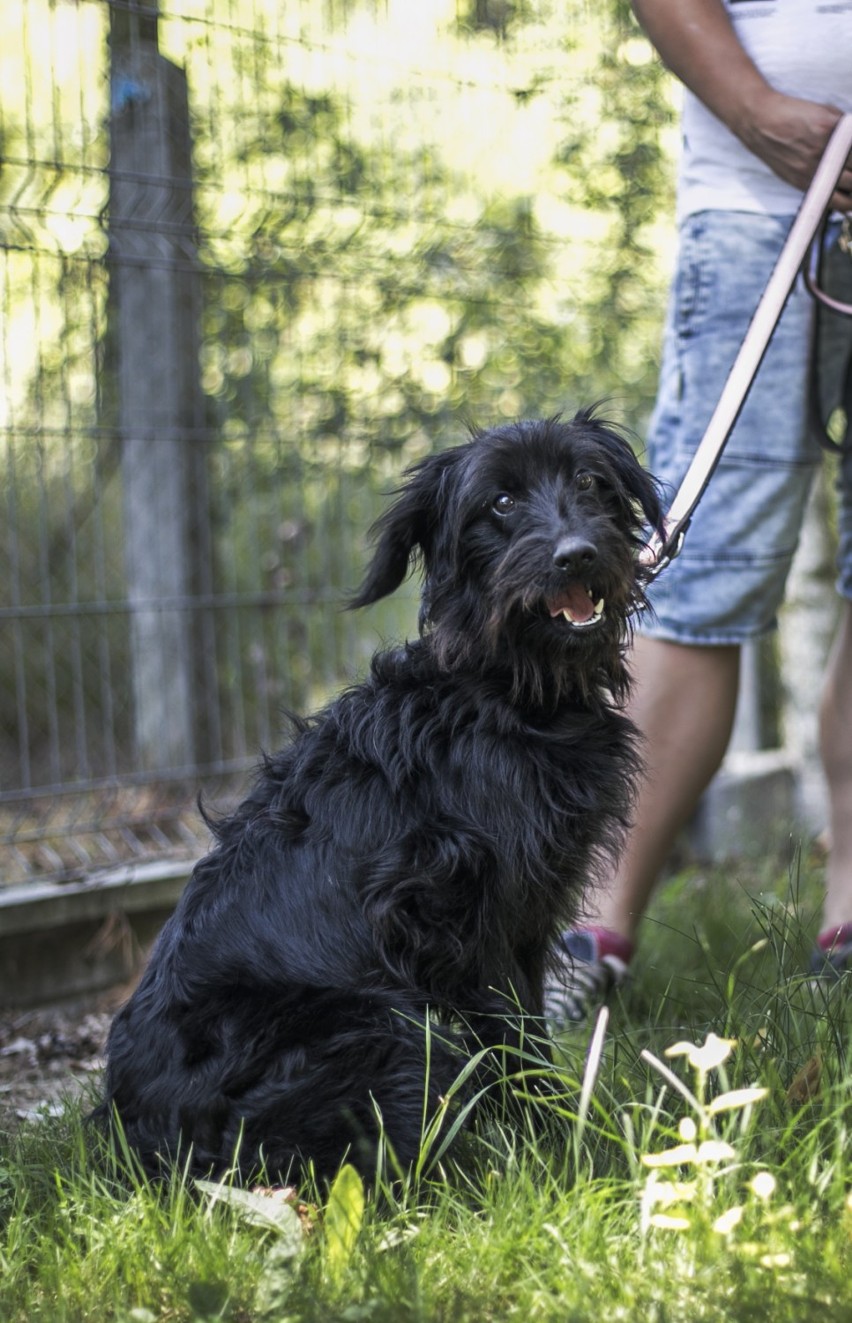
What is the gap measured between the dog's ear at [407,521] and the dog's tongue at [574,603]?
1.08 feet

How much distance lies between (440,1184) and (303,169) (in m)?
3.64

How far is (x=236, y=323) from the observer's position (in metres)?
4.79

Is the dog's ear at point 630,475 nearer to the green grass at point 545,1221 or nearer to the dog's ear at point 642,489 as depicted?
the dog's ear at point 642,489

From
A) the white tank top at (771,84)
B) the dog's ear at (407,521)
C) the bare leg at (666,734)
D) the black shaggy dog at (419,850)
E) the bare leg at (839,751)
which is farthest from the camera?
the bare leg at (839,751)

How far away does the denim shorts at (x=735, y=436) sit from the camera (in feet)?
9.96

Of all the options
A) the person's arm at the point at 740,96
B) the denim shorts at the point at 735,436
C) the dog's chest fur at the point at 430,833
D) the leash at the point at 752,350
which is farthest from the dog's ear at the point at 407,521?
the person's arm at the point at 740,96

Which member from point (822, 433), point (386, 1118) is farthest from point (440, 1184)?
point (822, 433)

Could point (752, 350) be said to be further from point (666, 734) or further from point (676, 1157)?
point (676, 1157)

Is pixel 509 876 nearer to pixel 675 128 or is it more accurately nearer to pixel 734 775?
pixel 734 775

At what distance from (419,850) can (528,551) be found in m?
0.56

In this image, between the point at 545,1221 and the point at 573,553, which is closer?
the point at 545,1221

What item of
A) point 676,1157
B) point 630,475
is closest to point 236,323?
point 630,475

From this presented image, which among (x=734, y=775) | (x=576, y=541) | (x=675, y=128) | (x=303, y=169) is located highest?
(x=675, y=128)

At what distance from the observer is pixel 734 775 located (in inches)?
215
